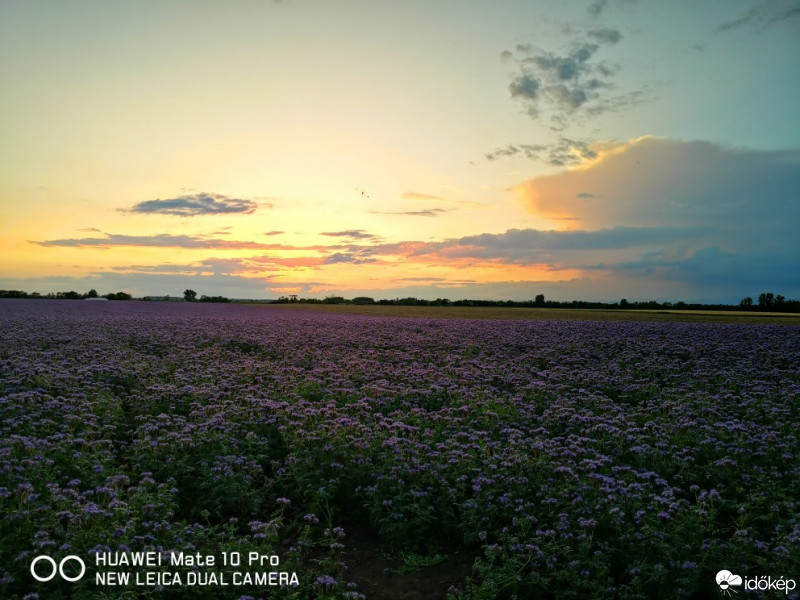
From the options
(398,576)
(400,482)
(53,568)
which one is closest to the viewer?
(53,568)

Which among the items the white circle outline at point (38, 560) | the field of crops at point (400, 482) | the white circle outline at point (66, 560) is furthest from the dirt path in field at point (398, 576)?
the white circle outline at point (38, 560)

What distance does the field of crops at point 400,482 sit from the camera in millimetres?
5578

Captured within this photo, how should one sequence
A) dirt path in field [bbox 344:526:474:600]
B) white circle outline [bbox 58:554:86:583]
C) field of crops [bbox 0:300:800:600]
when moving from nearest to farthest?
white circle outline [bbox 58:554:86:583] < field of crops [bbox 0:300:800:600] < dirt path in field [bbox 344:526:474:600]

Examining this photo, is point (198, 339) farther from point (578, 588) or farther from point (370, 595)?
point (578, 588)

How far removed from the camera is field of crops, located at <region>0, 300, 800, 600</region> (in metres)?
5.58

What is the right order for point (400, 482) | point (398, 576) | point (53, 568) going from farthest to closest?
point (400, 482)
point (398, 576)
point (53, 568)

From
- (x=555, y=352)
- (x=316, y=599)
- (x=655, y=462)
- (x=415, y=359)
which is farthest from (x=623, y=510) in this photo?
(x=555, y=352)

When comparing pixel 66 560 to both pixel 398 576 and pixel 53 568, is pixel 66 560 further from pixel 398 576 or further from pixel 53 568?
pixel 398 576

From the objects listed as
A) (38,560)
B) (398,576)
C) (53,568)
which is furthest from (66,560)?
(398,576)

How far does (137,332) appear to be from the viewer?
2272 centimetres

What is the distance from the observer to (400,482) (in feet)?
23.4

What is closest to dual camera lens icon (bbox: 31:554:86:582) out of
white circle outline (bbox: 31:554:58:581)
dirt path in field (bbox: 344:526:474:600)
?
white circle outline (bbox: 31:554:58:581)

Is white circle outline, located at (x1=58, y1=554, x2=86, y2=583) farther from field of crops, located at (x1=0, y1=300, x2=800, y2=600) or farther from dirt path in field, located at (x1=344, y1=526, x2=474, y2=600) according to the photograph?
dirt path in field, located at (x1=344, y1=526, x2=474, y2=600)

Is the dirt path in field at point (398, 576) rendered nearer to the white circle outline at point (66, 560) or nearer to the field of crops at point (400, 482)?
the field of crops at point (400, 482)
